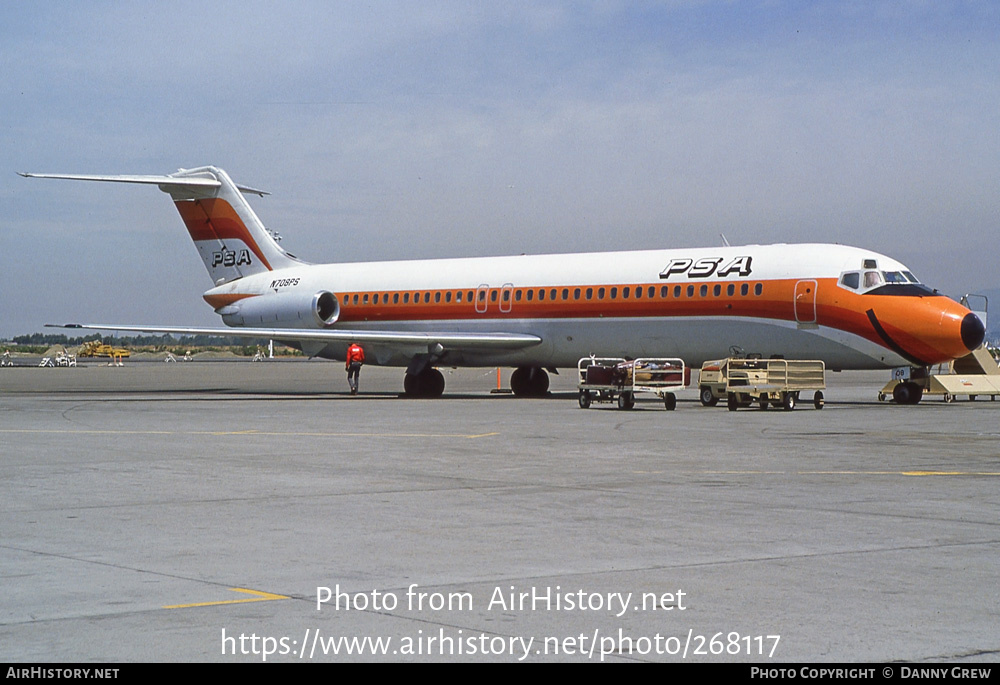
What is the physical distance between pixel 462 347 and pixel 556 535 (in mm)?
24865

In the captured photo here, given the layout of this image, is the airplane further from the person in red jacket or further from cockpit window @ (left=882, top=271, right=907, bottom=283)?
the person in red jacket

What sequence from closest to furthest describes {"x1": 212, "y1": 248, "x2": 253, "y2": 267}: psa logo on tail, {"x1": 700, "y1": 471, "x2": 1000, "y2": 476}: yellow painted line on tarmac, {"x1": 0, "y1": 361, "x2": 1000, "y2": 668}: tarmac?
1. {"x1": 0, "y1": 361, "x2": 1000, "y2": 668}: tarmac
2. {"x1": 700, "y1": 471, "x2": 1000, "y2": 476}: yellow painted line on tarmac
3. {"x1": 212, "y1": 248, "x2": 253, "y2": 267}: psa logo on tail

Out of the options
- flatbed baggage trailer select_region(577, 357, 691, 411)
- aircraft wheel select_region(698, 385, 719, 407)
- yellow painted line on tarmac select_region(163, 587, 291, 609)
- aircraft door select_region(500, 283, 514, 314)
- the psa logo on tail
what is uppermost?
the psa logo on tail

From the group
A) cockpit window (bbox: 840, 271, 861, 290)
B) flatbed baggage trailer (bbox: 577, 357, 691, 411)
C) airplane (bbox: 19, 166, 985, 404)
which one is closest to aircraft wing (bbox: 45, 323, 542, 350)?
airplane (bbox: 19, 166, 985, 404)

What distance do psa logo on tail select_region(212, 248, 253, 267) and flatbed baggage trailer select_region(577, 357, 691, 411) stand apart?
686 inches

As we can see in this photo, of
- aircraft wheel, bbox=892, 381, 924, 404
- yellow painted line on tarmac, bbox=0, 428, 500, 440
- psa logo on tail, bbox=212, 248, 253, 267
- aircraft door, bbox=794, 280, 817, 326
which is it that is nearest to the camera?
yellow painted line on tarmac, bbox=0, 428, 500, 440

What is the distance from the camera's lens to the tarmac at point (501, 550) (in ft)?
18.7

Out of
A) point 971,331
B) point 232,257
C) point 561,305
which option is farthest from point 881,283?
point 232,257

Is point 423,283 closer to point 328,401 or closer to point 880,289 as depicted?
point 328,401

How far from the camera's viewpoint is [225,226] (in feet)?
131

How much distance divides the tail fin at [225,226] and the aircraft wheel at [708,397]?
57.6 ft

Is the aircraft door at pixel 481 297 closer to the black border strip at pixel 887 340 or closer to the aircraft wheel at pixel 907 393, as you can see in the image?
the black border strip at pixel 887 340

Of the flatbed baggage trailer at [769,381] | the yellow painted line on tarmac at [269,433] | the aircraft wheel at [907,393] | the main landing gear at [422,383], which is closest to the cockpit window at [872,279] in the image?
the flatbed baggage trailer at [769,381]

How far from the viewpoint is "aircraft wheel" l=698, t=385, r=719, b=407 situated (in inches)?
1077
